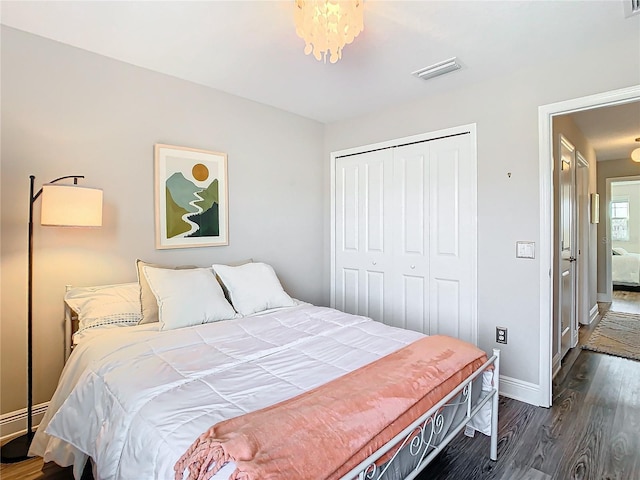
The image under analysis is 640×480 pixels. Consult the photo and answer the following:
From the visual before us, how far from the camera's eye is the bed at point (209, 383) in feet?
3.86

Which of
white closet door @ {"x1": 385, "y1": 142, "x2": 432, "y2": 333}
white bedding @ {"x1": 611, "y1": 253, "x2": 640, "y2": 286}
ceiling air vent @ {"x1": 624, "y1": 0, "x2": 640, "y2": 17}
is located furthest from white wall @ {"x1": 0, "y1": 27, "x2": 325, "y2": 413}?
white bedding @ {"x1": 611, "y1": 253, "x2": 640, "y2": 286}

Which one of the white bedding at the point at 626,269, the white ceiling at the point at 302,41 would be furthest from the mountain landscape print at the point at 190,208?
the white bedding at the point at 626,269

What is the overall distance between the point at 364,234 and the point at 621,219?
7.97 meters

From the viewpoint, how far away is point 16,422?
7.13 ft

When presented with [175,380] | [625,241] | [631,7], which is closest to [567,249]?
[631,7]

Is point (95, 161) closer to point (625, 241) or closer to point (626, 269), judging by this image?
point (626, 269)

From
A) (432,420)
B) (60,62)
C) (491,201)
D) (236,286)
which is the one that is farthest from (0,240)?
(491,201)

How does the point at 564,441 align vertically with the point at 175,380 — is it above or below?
below

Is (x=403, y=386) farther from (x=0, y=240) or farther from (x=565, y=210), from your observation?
(x=565, y=210)

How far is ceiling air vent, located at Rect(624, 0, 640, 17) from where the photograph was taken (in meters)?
1.87

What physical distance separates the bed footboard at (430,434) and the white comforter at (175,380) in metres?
0.37

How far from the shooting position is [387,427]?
4.02ft

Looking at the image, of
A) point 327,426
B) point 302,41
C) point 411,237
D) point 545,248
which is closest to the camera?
point 327,426

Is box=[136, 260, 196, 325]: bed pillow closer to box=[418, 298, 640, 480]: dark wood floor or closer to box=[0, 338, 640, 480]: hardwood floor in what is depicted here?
box=[0, 338, 640, 480]: hardwood floor
